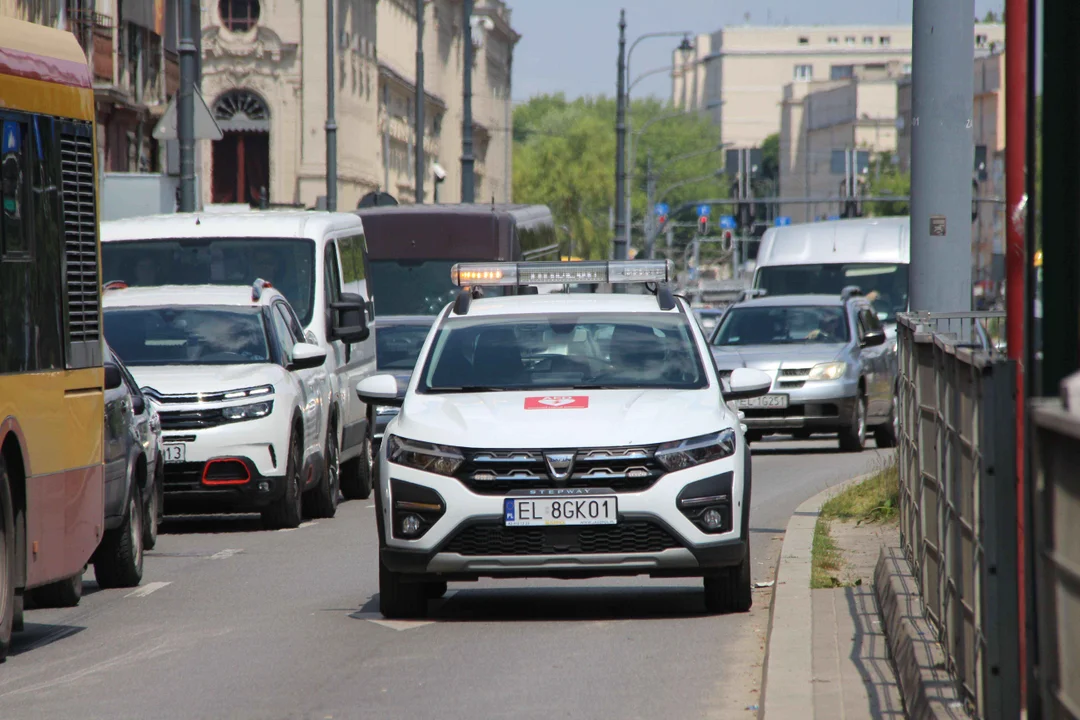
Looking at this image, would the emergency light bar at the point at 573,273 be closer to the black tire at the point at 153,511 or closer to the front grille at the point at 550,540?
the black tire at the point at 153,511

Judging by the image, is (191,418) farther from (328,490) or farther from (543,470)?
(543,470)

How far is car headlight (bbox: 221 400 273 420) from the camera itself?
16.2 m

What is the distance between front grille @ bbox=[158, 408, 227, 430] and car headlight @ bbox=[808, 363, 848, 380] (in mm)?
9902

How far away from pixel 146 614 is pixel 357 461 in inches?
364

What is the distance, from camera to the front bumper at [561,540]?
10.2 meters

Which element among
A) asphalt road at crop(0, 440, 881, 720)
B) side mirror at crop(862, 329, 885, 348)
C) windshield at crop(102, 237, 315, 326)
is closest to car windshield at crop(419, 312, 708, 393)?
asphalt road at crop(0, 440, 881, 720)

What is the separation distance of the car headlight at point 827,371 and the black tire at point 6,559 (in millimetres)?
15910

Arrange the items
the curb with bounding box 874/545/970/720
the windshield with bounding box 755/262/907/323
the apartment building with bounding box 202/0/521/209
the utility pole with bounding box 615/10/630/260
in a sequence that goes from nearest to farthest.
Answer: the curb with bounding box 874/545/970/720 < the windshield with bounding box 755/262/907/323 < the utility pole with bounding box 615/10/630/260 < the apartment building with bounding box 202/0/521/209

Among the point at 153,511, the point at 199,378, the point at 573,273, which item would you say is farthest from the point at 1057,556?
the point at 199,378

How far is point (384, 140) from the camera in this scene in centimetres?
8738

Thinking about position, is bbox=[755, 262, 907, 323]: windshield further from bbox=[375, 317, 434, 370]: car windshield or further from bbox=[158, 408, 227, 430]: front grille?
bbox=[158, 408, 227, 430]: front grille

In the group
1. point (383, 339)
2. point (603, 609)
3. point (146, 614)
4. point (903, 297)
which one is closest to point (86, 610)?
point (146, 614)

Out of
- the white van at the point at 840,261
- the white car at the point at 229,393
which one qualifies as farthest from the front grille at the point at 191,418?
the white van at the point at 840,261

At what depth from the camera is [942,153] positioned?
1331cm
